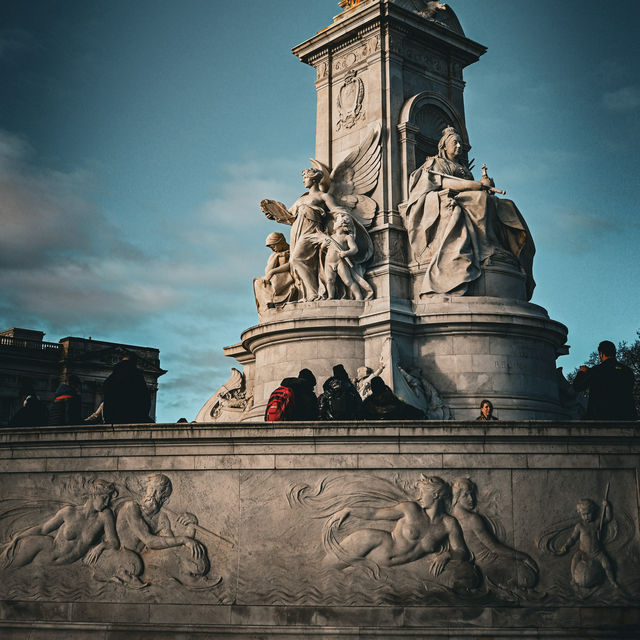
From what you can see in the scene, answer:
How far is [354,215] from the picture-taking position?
72.2 ft

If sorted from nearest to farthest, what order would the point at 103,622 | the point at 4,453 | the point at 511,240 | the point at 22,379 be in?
the point at 103,622 → the point at 4,453 → the point at 511,240 → the point at 22,379

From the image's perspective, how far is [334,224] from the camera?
845 inches

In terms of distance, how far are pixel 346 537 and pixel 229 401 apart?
12802 mm

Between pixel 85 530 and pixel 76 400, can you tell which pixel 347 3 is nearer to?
pixel 76 400

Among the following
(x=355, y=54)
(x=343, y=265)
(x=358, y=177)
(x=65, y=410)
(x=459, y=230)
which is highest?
(x=355, y=54)

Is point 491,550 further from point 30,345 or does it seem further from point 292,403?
point 30,345

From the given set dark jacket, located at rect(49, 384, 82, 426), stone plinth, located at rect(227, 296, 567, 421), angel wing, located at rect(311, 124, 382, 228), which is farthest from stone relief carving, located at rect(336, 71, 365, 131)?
dark jacket, located at rect(49, 384, 82, 426)

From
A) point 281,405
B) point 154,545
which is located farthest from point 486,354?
point 154,545

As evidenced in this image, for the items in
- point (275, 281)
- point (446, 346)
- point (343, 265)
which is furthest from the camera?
point (275, 281)

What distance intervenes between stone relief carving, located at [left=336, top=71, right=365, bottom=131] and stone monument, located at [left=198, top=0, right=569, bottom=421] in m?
0.04

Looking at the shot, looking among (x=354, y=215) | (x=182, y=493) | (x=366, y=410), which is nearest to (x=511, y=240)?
(x=354, y=215)

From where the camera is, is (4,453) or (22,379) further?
(22,379)

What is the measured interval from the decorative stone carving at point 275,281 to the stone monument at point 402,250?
40 millimetres

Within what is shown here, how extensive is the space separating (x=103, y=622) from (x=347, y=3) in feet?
62.0
